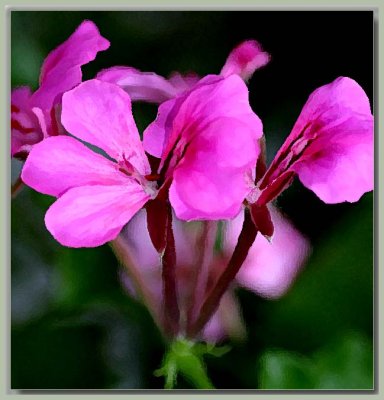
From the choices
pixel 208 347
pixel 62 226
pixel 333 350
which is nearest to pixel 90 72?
pixel 62 226

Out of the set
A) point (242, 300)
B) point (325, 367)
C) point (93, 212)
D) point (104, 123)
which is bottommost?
point (325, 367)

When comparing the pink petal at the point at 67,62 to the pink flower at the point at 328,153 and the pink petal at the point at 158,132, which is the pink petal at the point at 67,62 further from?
the pink flower at the point at 328,153

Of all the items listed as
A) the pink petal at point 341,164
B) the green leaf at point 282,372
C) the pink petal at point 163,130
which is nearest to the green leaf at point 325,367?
the green leaf at point 282,372

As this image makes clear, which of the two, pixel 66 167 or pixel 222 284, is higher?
pixel 66 167

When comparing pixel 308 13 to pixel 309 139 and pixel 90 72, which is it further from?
pixel 90 72

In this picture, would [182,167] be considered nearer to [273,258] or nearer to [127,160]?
[127,160]

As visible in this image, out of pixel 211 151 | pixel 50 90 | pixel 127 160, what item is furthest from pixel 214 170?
pixel 50 90

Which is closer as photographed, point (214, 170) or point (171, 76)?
point (214, 170)
